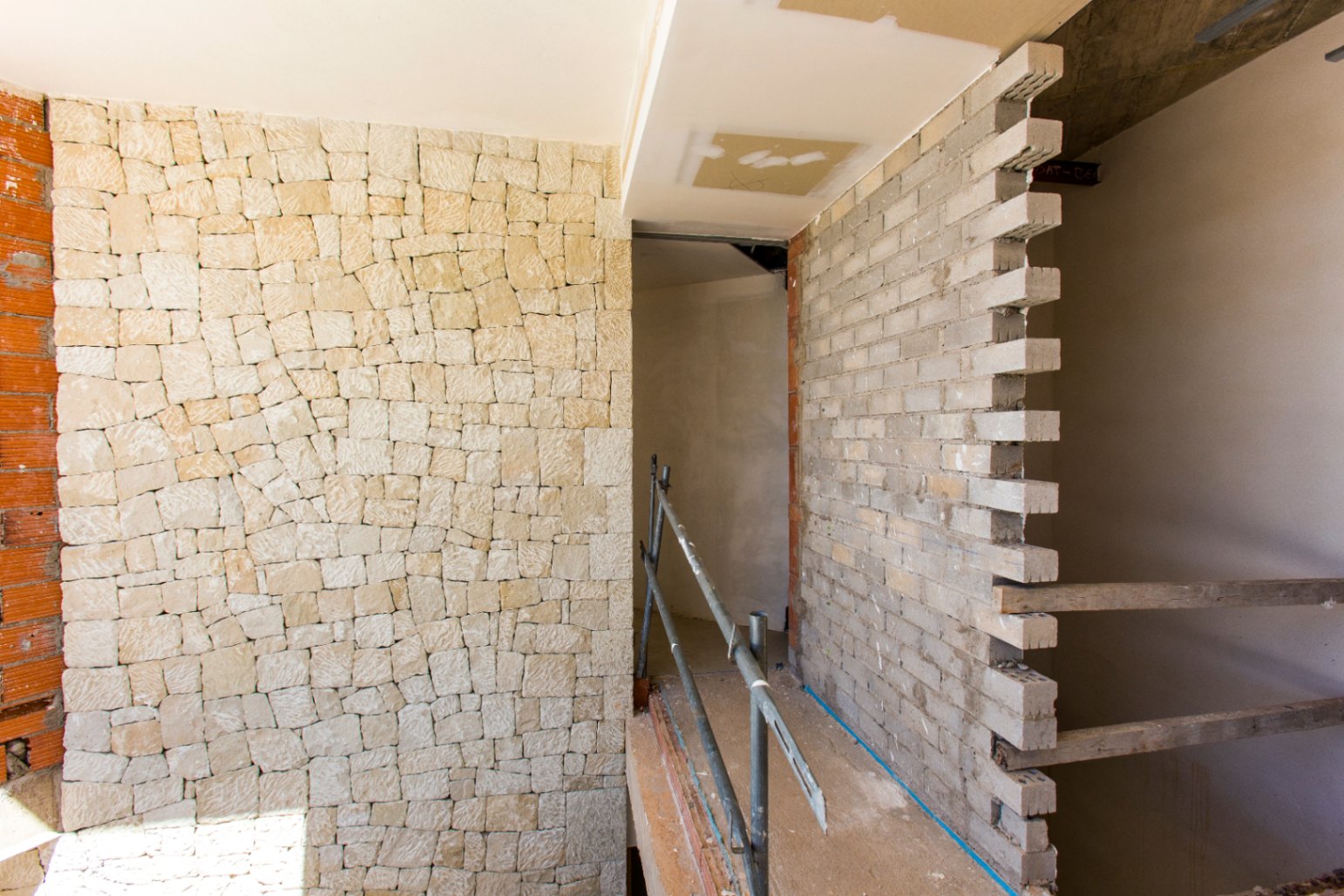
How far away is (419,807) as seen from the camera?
2910 mm

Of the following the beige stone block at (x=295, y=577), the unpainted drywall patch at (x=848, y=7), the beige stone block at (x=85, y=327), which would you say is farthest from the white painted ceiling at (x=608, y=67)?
the beige stone block at (x=295, y=577)

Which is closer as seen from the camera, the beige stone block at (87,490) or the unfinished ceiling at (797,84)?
the unfinished ceiling at (797,84)

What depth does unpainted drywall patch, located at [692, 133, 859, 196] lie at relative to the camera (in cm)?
229

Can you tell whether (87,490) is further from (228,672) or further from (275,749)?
(275,749)

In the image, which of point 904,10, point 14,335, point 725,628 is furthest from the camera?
point 14,335

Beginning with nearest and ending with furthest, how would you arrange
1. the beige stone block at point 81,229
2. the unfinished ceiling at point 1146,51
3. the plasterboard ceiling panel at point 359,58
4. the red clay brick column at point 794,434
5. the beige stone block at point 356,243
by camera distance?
the plasterboard ceiling panel at point 359,58 → the unfinished ceiling at point 1146,51 → the beige stone block at point 81,229 → the beige stone block at point 356,243 → the red clay brick column at point 794,434

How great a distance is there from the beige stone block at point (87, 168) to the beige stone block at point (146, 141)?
0.06 metres

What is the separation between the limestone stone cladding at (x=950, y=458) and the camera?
68.6 inches

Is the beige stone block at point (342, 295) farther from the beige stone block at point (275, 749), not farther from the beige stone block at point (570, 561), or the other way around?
the beige stone block at point (275, 749)

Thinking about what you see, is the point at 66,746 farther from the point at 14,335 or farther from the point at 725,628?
the point at 725,628

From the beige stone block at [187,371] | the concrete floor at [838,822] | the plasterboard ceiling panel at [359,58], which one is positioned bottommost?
the concrete floor at [838,822]

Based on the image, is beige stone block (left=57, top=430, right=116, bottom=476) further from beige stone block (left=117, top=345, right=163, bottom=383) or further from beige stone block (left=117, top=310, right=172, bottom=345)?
beige stone block (left=117, top=310, right=172, bottom=345)

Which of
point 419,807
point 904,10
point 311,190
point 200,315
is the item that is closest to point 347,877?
point 419,807

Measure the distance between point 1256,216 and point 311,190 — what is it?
4.47 meters
